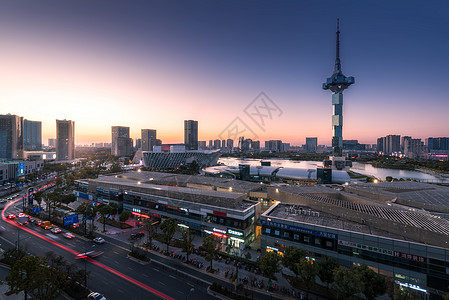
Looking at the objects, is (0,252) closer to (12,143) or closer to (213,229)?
(213,229)

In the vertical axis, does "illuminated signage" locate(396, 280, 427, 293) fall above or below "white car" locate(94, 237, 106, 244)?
above

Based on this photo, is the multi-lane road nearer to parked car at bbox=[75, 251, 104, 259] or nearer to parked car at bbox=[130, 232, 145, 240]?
parked car at bbox=[75, 251, 104, 259]

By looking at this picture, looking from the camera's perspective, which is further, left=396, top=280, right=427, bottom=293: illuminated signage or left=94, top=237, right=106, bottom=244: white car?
left=94, top=237, right=106, bottom=244: white car

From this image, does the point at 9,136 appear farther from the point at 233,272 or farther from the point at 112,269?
the point at 233,272

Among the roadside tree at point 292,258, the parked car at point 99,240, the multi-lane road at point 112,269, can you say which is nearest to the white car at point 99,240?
the parked car at point 99,240

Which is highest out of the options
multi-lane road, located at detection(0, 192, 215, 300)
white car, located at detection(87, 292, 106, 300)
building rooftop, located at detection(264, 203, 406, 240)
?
building rooftop, located at detection(264, 203, 406, 240)

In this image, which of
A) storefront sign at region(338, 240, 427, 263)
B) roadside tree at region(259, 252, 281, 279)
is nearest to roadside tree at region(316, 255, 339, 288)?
storefront sign at region(338, 240, 427, 263)

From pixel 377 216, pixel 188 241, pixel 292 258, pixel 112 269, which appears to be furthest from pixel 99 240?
pixel 377 216
